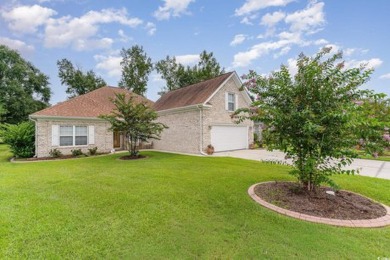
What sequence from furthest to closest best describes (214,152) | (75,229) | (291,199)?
(214,152) → (291,199) → (75,229)

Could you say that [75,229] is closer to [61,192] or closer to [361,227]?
[61,192]

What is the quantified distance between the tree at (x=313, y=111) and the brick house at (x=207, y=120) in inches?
359

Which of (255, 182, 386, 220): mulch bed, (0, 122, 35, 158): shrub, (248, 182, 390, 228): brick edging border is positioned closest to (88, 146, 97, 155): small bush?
(0, 122, 35, 158): shrub

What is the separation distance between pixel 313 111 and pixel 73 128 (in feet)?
50.4

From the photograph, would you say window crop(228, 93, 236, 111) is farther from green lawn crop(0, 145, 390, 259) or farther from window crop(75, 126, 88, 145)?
window crop(75, 126, 88, 145)

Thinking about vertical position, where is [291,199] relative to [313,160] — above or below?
below

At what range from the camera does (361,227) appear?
3.62 meters

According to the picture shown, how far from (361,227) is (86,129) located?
1620 cm

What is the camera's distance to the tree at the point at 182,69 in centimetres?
3177

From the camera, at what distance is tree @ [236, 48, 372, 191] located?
4.32 meters

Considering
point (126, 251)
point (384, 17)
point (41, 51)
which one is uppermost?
point (41, 51)

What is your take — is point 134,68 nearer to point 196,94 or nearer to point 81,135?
point 196,94

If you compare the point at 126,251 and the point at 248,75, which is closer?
the point at 126,251

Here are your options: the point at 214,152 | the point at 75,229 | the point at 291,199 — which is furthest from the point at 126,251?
the point at 214,152
